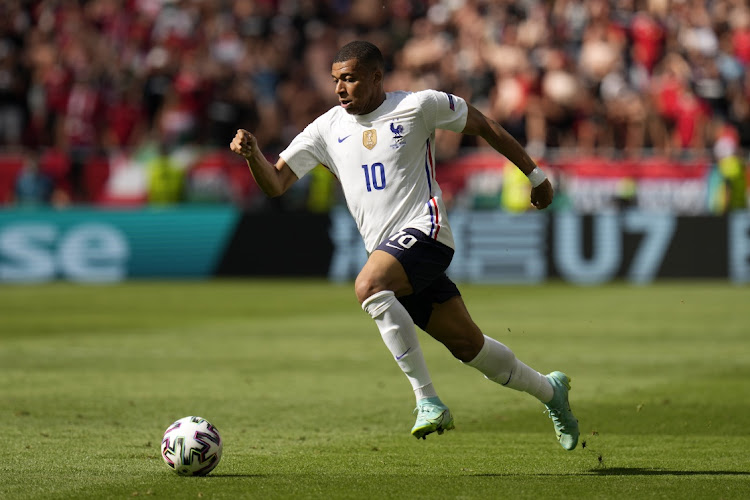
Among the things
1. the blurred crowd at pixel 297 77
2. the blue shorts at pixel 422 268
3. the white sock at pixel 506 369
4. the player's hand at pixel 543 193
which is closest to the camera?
the blue shorts at pixel 422 268

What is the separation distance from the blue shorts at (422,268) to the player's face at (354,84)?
0.78 metres

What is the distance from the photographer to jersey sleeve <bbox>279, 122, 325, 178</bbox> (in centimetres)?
719

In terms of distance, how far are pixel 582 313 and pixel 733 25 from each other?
1052cm

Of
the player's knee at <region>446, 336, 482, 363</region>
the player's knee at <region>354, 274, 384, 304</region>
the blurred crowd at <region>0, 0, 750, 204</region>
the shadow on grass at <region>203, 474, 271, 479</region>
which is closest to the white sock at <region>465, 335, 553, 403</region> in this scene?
the player's knee at <region>446, 336, 482, 363</region>

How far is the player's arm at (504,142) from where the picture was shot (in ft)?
22.7

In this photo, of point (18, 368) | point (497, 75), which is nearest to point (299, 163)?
point (18, 368)

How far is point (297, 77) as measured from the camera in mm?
25484

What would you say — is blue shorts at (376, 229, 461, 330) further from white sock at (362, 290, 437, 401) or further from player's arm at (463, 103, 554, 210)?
player's arm at (463, 103, 554, 210)

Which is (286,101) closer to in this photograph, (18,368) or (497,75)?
(497,75)

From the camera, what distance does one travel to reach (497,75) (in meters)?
24.5

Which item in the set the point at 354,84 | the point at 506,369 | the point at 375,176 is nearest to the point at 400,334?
the point at 506,369

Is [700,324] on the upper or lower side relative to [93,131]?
lower

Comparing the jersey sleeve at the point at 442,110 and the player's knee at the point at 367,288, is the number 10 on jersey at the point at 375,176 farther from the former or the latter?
the player's knee at the point at 367,288

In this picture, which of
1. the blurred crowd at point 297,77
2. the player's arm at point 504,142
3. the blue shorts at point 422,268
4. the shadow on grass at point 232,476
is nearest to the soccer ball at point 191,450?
the shadow on grass at point 232,476
